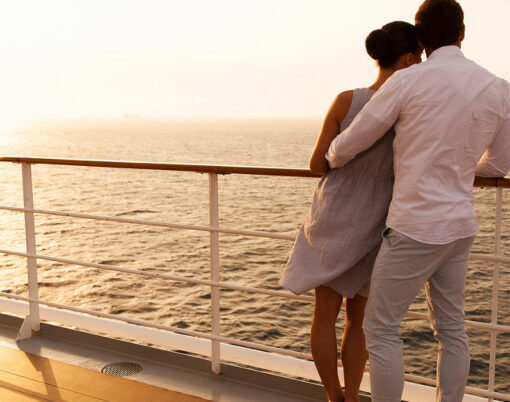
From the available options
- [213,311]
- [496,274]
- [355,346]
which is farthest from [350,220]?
[213,311]

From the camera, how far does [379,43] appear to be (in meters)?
1.50

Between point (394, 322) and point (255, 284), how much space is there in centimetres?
1108

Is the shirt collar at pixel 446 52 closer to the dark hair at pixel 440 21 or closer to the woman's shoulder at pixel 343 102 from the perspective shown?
the dark hair at pixel 440 21

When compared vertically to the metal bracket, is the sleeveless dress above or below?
above

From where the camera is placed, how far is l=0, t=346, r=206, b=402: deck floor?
2.01 meters

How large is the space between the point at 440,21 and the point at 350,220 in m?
0.54

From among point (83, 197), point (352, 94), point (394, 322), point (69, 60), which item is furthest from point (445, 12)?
Result: point (69, 60)

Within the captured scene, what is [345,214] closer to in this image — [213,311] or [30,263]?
[213,311]

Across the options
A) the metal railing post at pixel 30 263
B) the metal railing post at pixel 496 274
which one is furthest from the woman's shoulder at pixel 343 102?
the metal railing post at pixel 30 263

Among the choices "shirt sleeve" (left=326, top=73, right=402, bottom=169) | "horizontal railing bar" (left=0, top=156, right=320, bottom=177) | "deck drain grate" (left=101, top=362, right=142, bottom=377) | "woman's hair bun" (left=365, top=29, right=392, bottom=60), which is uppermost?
"woman's hair bun" (left=365, top=29, right=392, bottom=60)

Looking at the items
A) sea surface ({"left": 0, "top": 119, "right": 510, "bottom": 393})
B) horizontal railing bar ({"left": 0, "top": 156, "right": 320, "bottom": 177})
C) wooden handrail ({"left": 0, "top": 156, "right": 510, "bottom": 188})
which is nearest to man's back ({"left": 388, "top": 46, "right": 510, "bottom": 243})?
wooden handrail ({"left": 0, "top": 156, "right": 510, "bottom": 188})

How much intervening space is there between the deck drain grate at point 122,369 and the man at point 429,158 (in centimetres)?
107

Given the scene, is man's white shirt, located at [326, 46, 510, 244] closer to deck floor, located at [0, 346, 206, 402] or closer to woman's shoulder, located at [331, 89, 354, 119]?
woman's shoulder, located at [331, 89, 354, 119]

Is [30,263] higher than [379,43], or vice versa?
[379,43]
